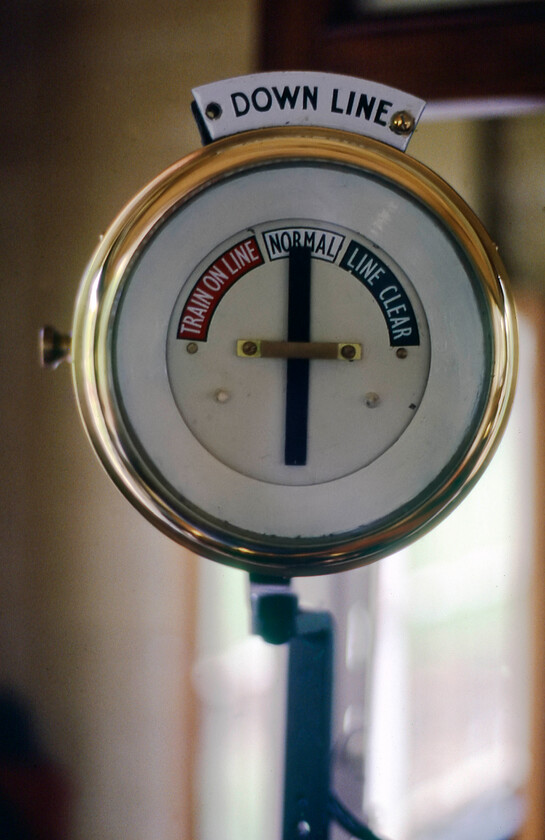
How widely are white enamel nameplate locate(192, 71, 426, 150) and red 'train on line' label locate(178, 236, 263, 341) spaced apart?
0.30 feet

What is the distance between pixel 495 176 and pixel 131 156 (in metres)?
0.34

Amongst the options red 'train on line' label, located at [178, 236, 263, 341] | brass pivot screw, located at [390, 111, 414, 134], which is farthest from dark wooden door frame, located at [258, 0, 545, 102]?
red 'train on line' label, located at [178, 236, 263, 341]

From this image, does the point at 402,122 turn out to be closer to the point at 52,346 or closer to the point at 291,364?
the point at 291,364

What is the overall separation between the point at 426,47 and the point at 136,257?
357 mm

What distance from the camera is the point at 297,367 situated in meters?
0.50

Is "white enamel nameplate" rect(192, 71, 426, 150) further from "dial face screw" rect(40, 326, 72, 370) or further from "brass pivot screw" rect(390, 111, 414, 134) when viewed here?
"dial face screw" rect(40, 326, 72, 370)

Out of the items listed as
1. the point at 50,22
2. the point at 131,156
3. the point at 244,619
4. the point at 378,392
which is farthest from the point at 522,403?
the point at 50,22

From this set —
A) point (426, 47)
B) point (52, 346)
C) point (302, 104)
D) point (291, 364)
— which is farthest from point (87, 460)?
point (426, 47)

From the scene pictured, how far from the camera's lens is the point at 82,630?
2.17 feet

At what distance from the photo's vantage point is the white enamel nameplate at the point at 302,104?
504 millimetres

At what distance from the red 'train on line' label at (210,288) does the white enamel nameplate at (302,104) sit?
3.6 inches

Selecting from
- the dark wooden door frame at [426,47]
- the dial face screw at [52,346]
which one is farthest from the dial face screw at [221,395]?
the dark wooden door frame at [426,47]

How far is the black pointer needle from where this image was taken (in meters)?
0.49

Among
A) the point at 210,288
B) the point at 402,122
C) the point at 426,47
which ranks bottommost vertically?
the point at 210,288
